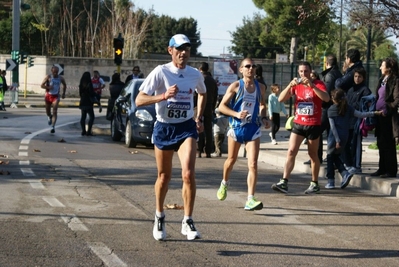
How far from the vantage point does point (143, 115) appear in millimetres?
18484

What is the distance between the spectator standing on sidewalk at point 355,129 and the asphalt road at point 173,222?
2.64 feet

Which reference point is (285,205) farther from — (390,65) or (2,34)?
(2,34)

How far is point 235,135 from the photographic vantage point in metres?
10.5

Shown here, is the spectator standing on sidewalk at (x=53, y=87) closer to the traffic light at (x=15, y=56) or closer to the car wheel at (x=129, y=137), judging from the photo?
the car wheel at (x=129, y=137)

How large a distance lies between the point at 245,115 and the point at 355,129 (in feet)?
13.6

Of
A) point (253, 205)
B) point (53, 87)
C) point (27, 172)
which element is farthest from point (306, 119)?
point (53, 87)

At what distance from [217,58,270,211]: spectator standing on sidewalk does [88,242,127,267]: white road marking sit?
9.44ft

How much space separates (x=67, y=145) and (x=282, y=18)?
125ft

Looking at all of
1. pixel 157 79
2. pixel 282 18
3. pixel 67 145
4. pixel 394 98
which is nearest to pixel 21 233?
pixel 157 79

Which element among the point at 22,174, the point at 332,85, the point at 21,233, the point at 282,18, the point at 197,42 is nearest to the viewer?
the point at 21,233

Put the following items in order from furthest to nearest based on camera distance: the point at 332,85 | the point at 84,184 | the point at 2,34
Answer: the point at 2,34, the point at 332,85, the point at 84,184

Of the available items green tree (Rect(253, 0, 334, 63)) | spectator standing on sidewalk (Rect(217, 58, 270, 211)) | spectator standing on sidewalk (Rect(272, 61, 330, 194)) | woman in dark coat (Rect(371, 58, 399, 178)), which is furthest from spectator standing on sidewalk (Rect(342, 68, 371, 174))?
green tree (Rect(253, 0, 334, 63))

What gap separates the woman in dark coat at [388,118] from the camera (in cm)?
1273

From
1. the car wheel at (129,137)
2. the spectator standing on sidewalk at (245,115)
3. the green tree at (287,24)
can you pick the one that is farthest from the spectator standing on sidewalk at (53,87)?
the green tree at (287,24)
